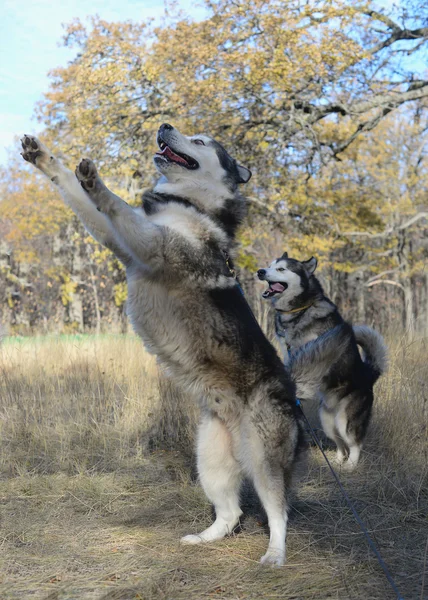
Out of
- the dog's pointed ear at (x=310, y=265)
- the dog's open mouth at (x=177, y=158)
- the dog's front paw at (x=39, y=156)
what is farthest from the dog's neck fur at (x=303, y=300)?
the dog's front paw at (x=39, y=156)

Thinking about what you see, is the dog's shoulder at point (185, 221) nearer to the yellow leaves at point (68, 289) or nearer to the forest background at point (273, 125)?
the forest background at point (273, 125)

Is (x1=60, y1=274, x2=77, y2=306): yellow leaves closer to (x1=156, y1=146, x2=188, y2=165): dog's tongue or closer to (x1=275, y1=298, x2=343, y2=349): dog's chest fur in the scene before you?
(x1=275, y1=298, x2=343, y2=349): dog's chest fur

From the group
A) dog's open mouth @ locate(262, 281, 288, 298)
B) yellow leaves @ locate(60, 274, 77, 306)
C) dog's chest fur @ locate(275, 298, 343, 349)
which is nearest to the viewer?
dog's chest fur @ locate(275, 298, 343, 349)

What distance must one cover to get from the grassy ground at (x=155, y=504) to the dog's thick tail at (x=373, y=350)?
0.42m

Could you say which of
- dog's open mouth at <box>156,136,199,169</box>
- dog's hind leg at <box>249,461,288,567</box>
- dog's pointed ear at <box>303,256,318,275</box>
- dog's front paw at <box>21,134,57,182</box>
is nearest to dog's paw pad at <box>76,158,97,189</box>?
dog's front paw at <box>21,134,57,182</box>

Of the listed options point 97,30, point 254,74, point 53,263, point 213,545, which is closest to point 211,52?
point 254,74

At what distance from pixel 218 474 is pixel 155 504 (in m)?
1.05

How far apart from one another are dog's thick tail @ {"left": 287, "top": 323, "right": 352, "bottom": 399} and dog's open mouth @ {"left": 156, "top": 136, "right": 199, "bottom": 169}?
1.51m

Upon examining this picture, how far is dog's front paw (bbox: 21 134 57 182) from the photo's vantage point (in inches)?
129

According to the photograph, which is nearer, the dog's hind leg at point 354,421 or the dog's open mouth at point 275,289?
the dog's hind leg at point 354,421

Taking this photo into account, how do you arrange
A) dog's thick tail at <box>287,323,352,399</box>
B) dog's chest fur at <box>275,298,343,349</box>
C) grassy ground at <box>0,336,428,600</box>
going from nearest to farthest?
1. grassy ground at <box>0,336,428,600</box>
2. dog's thick tail at <box>287,323,352,399</box>
3. dog's chest fur at <box>275,298,343,349</box>

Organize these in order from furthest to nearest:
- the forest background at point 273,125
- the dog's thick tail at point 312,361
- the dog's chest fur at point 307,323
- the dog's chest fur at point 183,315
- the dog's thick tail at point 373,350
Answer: the forest background at point 273,125 → the dog's chest fur at point 307,323 → the dog's thick tail at point 373,350 → the dog's thick tail at point 312,361 → the dog's chest fur at point 183,315

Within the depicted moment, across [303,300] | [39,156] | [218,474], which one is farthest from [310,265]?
[39,156]

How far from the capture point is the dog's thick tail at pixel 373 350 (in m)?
5.73
